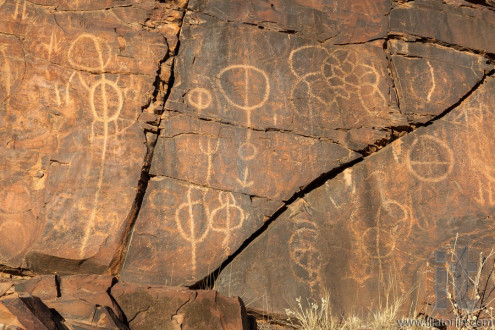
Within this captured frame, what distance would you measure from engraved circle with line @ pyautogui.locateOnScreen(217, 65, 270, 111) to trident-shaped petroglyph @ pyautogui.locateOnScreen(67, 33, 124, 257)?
2.82ft

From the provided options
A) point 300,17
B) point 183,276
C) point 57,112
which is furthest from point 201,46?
point 183,276

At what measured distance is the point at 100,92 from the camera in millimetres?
4586

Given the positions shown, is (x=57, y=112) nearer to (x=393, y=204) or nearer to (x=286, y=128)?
(x=286, y=128)

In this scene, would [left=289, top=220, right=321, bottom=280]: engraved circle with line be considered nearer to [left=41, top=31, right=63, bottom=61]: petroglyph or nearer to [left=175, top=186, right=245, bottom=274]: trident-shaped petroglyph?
[left=175, top=186, right=245, bottom=274]: trident-shaped petroglyph

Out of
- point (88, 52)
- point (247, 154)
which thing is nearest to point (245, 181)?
point (247, 154)

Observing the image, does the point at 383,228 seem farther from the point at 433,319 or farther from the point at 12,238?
the point at 12,238

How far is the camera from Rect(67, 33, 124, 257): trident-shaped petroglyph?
4.46m

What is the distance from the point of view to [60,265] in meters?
4.10

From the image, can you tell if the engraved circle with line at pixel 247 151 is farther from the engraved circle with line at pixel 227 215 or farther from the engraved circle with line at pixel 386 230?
the engraved circle with line at pixel 386 230

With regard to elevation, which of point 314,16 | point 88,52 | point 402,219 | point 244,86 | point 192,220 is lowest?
point 192,220

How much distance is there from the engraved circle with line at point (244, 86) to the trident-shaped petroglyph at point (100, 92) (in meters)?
0.86

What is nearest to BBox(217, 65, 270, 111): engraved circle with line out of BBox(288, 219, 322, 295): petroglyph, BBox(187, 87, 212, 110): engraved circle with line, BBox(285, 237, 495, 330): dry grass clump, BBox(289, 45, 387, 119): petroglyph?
BBox(187, 87, 212, 110): engraved circle with line

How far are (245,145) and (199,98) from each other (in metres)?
0.54

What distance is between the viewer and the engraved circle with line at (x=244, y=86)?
4.75m
